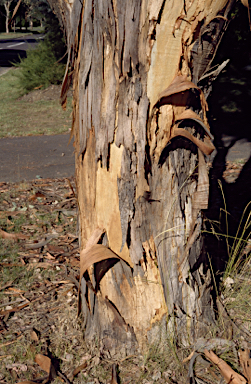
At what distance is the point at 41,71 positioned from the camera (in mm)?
13055

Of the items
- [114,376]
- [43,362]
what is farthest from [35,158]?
[114,376]

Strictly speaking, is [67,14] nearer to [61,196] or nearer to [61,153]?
[61,196]

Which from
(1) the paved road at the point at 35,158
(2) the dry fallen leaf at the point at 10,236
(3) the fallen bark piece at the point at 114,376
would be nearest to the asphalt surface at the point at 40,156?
(1) the paved road at the point at 35,158

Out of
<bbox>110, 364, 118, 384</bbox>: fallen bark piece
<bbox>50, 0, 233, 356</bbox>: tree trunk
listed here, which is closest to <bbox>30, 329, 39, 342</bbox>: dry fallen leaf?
<bbox>50, 0, 233, 356</bbox>: tree trunk

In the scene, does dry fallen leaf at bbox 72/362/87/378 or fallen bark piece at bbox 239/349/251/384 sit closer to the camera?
fallen bark piece at bbox 239/349/251/384

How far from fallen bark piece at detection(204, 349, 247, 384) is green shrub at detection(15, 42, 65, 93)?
37.8ft

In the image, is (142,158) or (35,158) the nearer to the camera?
(142,158)

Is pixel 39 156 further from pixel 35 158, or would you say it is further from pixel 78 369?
pixel 78 369

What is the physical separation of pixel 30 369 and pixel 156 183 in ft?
4.56

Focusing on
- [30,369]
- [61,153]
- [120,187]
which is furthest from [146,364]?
[61,153]

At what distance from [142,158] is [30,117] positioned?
8.38m

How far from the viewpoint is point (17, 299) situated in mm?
2990

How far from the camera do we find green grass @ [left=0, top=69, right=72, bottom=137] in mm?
8508

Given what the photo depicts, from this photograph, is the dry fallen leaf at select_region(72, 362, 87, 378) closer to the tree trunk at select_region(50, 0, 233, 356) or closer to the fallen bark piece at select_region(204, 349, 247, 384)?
the tree trunk at select_region(50, 0, 233, 356)
